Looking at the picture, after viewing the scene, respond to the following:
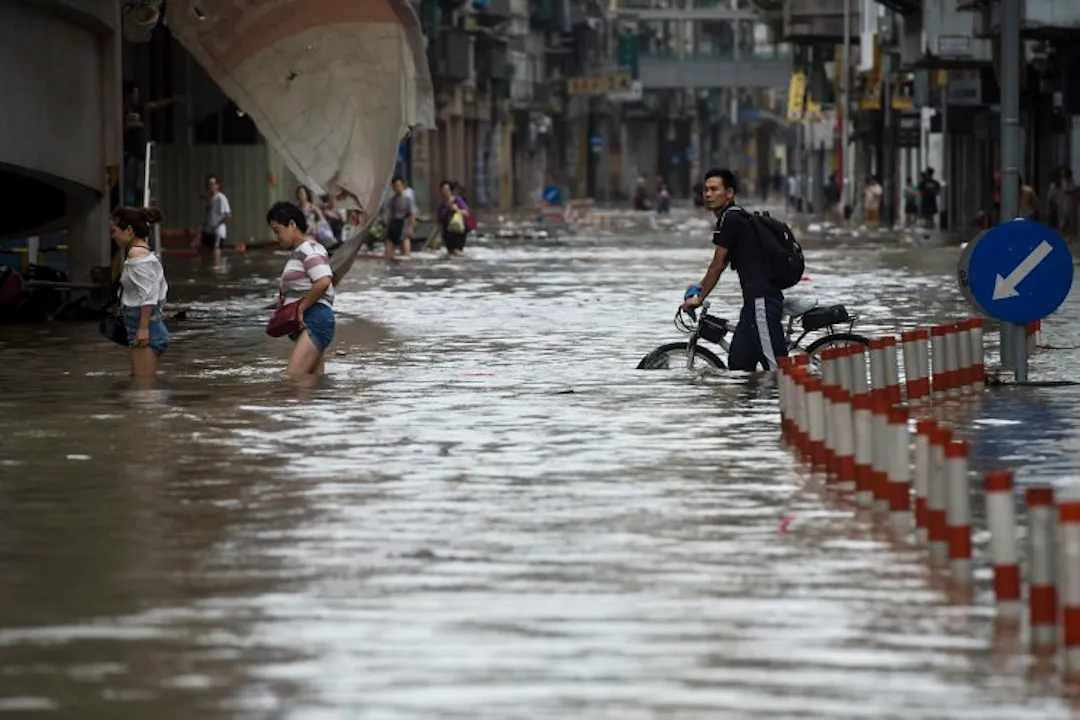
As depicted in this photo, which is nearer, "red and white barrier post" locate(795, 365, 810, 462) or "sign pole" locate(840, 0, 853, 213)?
"red and white barrier post" locate(795, 365, 810, 462)

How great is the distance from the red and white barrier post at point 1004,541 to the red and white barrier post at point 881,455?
292cm

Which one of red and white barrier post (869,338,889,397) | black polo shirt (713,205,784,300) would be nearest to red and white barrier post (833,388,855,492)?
red and white barrier post (869,338,889,397)

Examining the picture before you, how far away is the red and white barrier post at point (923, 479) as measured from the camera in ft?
37.4

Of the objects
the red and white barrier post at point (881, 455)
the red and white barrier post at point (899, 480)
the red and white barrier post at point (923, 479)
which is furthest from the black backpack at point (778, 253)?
the red and white barrier post at point (923, 479)

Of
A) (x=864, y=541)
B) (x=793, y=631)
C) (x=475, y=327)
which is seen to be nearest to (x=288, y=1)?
(x=475, y=327)

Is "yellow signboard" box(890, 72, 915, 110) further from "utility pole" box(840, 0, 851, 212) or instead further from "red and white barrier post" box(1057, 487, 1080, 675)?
"red and white barrier post" box(1057, 487, 1080, 675)

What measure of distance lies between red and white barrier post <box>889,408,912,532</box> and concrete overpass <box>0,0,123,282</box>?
742 inches

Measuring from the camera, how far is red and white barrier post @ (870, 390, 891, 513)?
1293 cm

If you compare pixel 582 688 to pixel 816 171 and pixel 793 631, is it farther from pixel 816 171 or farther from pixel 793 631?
pixel 816 171

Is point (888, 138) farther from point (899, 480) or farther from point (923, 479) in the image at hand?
point (923, 479)

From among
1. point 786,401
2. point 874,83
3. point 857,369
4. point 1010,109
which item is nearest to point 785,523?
point 786,401

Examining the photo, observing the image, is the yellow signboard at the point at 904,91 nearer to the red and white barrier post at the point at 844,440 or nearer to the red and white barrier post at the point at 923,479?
the red and white barrier post at the point at 844,440

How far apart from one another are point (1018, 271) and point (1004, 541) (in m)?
10.1

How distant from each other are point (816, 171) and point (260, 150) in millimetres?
54400
